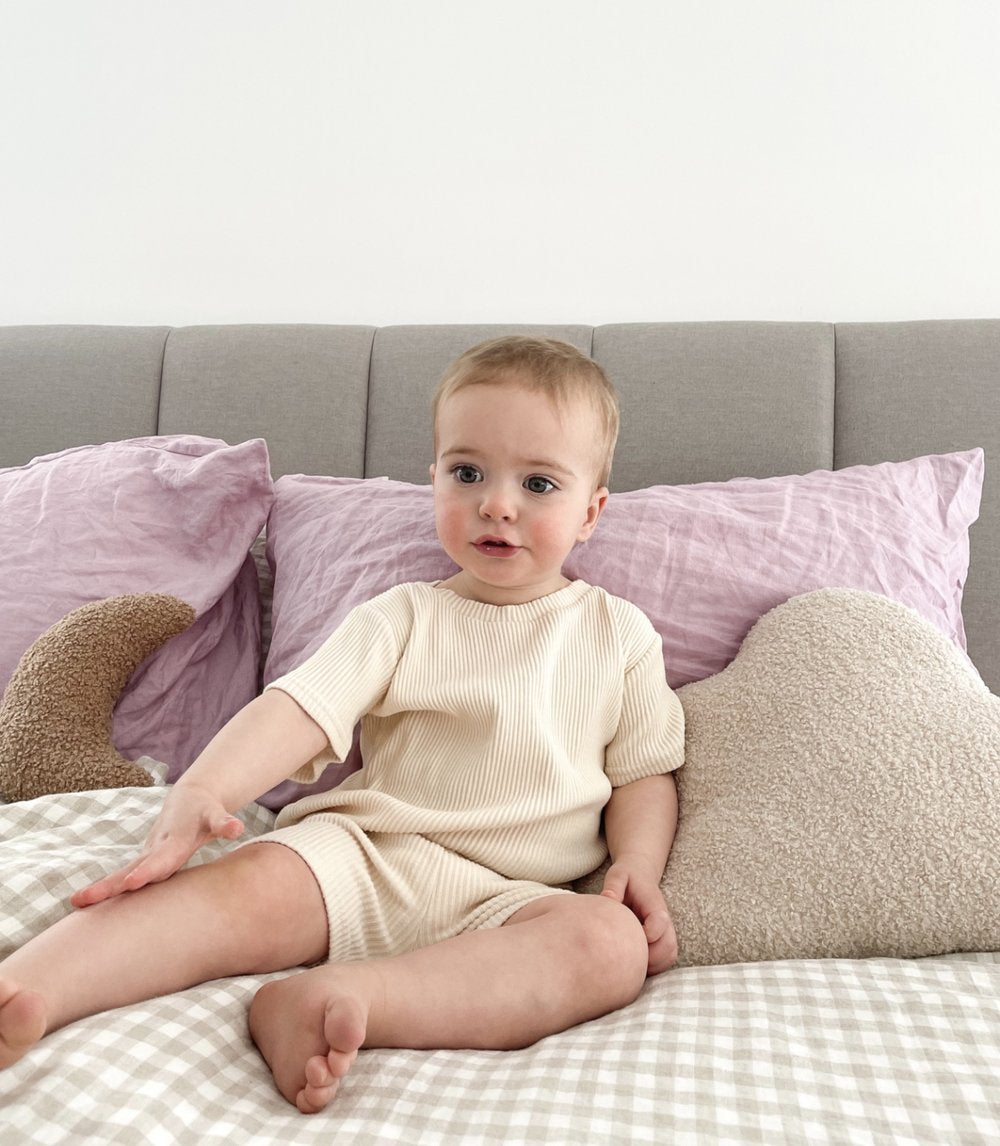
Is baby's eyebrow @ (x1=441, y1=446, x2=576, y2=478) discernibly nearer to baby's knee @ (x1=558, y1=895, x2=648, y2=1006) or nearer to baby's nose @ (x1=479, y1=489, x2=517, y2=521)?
baby's nose @ (x1=479, y1=489, x2=517, y2=521)

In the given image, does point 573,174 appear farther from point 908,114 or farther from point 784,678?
point 784,678

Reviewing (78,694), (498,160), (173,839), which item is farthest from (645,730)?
(498,160)

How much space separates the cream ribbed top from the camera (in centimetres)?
102

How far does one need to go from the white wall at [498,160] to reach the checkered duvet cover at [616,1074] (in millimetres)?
1191

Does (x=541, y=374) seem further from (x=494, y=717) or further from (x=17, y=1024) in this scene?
(x=17, y=1024)

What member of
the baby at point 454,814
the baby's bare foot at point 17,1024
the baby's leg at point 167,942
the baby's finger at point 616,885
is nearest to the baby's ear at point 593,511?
the baby at point 454,814

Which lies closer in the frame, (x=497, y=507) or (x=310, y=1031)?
(x=310, y=1031)

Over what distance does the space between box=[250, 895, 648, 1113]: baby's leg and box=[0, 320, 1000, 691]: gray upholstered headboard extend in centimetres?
75

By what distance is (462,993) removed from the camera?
0.81 meters

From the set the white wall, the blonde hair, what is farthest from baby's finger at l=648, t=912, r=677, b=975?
the white wall

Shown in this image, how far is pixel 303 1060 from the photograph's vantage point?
70 cm

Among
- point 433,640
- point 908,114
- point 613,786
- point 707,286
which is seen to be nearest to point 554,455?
point 433,640

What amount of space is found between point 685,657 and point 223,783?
1.77 ft

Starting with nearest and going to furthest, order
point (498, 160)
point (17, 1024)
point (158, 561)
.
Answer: point (17, 1024) → point (158, 561) → point (498, 160)
